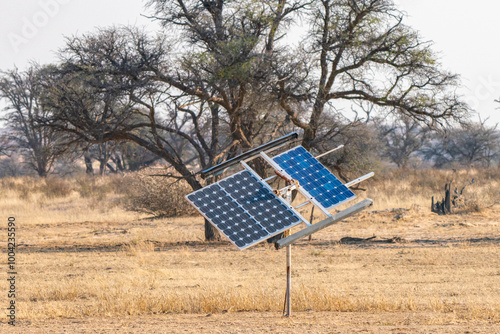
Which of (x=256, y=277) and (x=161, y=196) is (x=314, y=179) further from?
(x=161, y=196)

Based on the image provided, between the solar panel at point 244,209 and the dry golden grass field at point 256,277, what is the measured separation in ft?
4.93

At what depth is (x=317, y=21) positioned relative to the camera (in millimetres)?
17500

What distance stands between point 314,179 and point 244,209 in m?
1.12

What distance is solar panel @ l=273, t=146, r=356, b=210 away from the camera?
7.85 metres

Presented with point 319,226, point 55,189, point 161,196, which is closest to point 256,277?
point 319,226

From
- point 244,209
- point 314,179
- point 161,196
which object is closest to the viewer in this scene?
point 244,209

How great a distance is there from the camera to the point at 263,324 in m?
8.42

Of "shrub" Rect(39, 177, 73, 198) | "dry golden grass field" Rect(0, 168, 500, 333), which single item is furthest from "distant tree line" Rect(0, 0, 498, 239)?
"shrub" Rect(39, 177, 73, 198)

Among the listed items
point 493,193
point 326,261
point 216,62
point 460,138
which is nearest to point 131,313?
point 326,261

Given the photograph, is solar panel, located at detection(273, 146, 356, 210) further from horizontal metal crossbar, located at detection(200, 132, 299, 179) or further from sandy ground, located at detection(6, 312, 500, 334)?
sandy ground, located at detection(6, 312, 500, 334)

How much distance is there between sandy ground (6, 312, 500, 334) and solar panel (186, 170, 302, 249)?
4.74ft

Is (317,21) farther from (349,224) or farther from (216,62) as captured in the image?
(349,224)

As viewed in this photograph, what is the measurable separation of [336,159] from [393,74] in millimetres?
3002

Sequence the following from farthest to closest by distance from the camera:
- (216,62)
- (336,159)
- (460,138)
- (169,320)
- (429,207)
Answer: (460,138), (429,207), (336,159), (216,62), (169,320)
